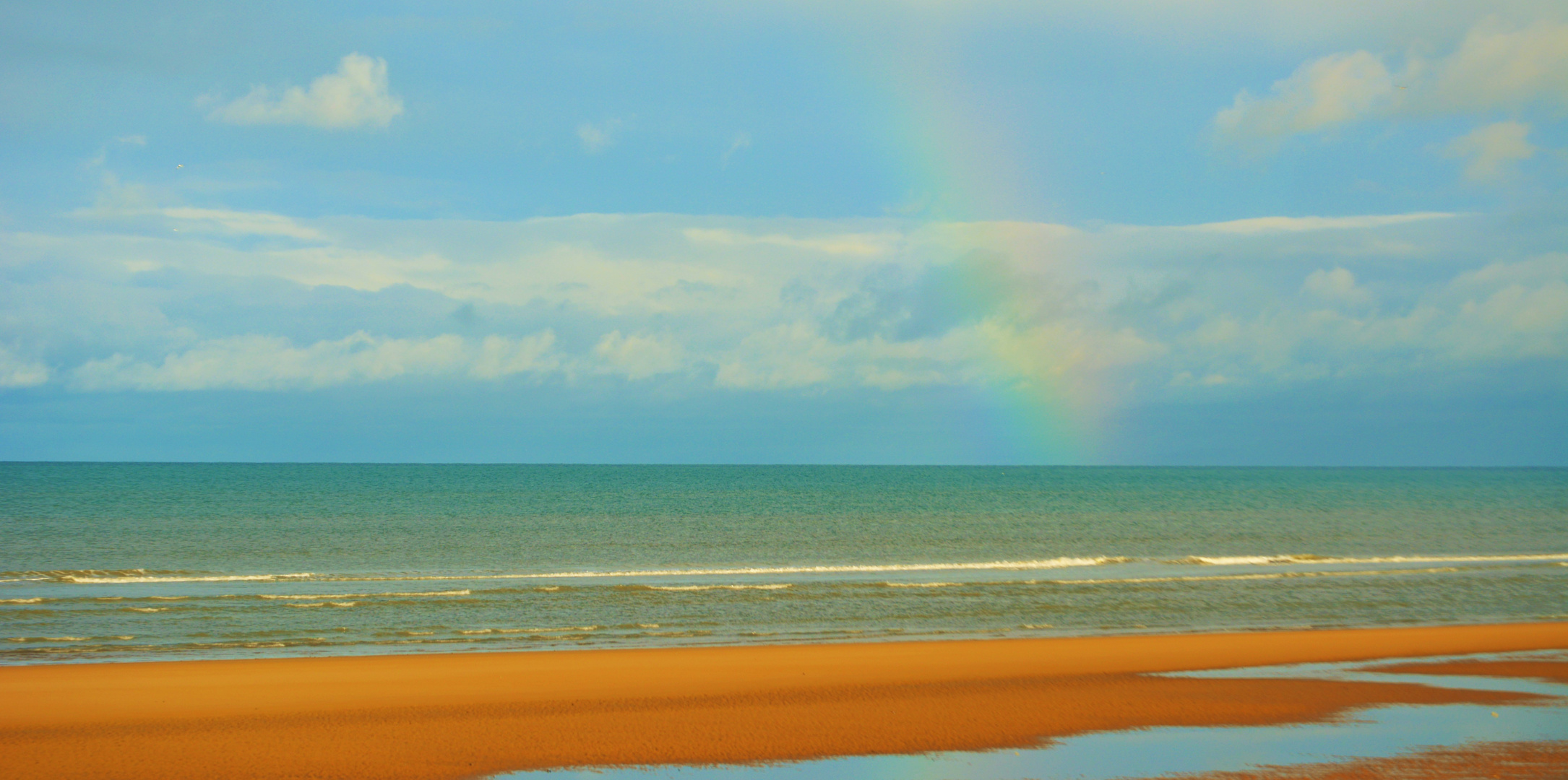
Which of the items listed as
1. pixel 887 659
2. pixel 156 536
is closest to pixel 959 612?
pixel 887 659

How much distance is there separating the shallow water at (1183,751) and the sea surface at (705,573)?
26.2ft

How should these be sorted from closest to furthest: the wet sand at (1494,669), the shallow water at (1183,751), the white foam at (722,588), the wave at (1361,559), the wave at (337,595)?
1. the shallow water at (1183,751)
2. the wet sand at (1494,669)
3. the wave at (337,595)
4. the white foam at (722,588)
5. the wave at (1361,559)

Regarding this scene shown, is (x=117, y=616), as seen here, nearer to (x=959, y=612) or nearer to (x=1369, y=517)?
(x=959, y=612)

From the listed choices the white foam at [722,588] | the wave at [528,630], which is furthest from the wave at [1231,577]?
the wave at [528,630]

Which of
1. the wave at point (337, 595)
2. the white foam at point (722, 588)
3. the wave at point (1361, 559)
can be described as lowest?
the wave at point (1361, 559)

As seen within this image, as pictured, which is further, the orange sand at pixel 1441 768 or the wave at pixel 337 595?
the wave at pixel 337 595

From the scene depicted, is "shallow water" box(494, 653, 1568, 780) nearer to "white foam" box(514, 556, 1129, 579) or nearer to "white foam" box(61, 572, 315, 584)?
"white foam" box(514, 556, 1129, 579)

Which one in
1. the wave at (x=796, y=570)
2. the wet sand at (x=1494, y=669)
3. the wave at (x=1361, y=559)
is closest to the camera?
the wet sand at (x=1494, y=669)

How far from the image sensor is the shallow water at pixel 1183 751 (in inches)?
410

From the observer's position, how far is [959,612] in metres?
23.0

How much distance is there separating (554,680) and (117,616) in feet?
40.0

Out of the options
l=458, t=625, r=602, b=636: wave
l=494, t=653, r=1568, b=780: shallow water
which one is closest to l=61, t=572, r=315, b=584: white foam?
l=458, t=625, r=602, b=636: wave

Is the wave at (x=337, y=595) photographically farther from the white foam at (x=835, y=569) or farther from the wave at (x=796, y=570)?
the white foam at (x=835, y=569)

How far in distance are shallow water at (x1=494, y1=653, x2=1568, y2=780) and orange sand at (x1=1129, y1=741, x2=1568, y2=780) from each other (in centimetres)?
24
